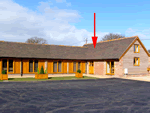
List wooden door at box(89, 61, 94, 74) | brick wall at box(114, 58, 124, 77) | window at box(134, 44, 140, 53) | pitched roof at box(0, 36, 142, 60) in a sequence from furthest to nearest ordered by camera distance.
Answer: wooden door at box(89, 61, 94, 74) < window at box(134, 44, 140, 53) < pitched roof at box(0, 36, 142, 60) < brick wall at box(114, 58, 124, 77)

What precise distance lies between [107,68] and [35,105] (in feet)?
75.3

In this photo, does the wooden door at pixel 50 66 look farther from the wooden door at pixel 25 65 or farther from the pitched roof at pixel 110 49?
the pitched roof at pixel 110 49

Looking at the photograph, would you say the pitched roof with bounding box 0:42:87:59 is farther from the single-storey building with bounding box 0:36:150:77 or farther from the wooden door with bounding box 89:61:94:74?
the wooden door with bounding box 89:61:94:74

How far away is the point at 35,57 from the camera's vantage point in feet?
99.5

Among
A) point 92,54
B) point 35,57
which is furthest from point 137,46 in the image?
point 35,57

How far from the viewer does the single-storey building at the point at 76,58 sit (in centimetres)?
2944

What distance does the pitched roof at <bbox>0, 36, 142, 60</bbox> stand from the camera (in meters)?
30.0

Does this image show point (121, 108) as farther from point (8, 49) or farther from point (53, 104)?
point (8, 49)

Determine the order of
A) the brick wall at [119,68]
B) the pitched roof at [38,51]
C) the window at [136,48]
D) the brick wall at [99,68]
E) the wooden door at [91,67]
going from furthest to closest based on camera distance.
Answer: the wooden door at [91,67]
the brick wall at [99,68]
the window at [136,48]
the pitched roof at [38,51]
the brick wall at [119,68]

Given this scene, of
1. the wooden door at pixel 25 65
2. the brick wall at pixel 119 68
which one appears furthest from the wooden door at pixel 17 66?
the brick wall at pixel 119 68

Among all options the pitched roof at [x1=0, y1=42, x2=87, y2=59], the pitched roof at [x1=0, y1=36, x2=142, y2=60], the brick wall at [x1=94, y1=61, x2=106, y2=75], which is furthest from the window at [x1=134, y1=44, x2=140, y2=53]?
the pitched roof at [x1=0, y1=42, x2=87, y2=59]

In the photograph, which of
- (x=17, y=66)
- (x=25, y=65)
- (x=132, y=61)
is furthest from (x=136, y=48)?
(x=17, y=66)

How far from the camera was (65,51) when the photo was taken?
3488cm

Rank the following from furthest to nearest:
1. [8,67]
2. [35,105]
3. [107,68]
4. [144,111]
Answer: [107,68] → [8,67] → [35,105] → [144,111]
